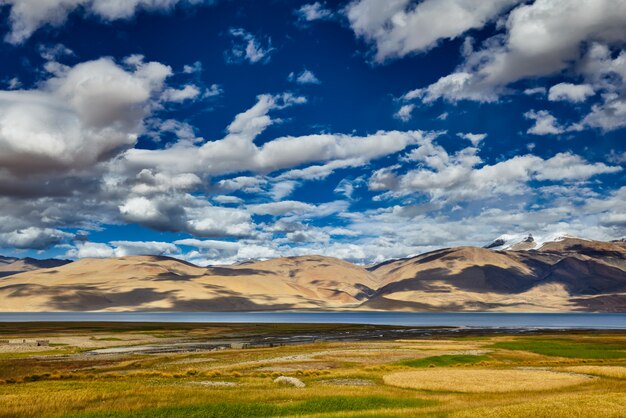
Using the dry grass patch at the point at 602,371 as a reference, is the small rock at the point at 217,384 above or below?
above

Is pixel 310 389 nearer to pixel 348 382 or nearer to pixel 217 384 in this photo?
pixel 348 382

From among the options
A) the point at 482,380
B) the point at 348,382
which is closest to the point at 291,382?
the point at 348,382

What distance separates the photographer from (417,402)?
38312 millimetres

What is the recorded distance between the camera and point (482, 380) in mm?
49250

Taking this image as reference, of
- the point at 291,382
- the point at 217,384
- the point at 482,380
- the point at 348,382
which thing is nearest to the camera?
the point at 291,382

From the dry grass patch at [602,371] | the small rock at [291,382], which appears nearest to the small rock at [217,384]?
the small rock at [291,382]

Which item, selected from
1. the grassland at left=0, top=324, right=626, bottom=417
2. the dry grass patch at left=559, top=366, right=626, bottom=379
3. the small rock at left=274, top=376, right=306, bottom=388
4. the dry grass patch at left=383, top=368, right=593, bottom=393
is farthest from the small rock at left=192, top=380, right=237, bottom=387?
the dry grass patch at left=559, top=366, right=626, bottom=379

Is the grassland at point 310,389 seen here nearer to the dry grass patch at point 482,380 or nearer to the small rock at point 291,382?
the dry grass patch at point 482,380

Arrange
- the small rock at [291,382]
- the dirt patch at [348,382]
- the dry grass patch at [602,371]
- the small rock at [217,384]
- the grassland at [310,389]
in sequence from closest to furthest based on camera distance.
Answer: the grassland at [310,389] → the small rock at [291,382] → the small rock at [217,384] → the dirt patch at [348,382] → the dry grass patch at [602,371]

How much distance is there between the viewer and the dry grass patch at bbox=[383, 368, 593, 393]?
45197 millimetres

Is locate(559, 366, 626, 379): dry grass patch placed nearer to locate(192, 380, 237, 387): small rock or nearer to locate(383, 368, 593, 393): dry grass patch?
locate(383, 368, 593, 393): dry grass patch

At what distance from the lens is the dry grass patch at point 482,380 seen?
4520 cm

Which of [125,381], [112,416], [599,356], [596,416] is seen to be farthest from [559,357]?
[112,416]

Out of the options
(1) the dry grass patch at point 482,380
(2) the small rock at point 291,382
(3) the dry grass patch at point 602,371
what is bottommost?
(3) the dry grass patch at point 602,371
